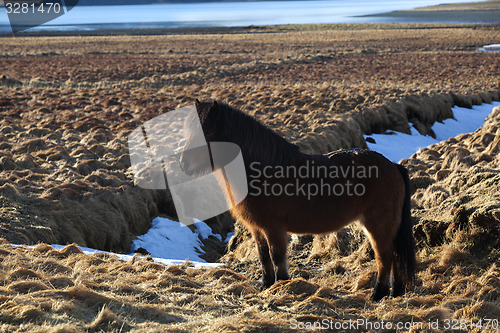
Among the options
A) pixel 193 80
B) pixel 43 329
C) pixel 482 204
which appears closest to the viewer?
pixel 43 329

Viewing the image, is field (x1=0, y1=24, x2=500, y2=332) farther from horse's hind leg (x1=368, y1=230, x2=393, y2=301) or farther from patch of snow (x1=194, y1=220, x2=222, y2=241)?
patch of snow (x1=194, y1=220, x2=222, y2=241)

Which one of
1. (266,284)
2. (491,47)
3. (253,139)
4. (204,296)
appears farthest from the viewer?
(491,47)

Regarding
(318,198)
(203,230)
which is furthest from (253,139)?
(203,230)

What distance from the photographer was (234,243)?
28.8 ft

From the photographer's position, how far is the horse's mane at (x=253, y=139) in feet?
15.6

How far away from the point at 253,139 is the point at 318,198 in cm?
96

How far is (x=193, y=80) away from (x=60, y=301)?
28289mm

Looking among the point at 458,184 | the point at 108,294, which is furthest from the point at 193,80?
the point at 108,294

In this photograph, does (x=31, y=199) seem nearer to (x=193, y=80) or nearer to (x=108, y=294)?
(x=108, y=294)

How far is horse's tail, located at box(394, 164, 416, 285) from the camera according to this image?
16.8 ft
